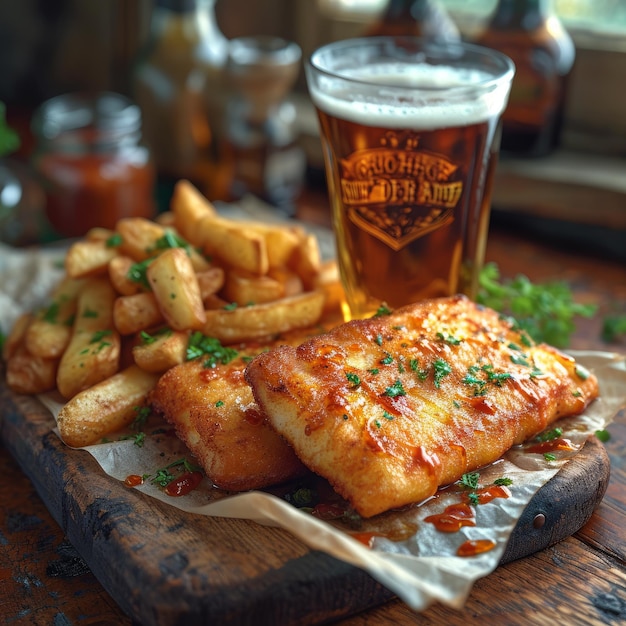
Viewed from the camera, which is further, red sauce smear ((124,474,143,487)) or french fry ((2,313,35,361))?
french fry ((2,313,35,361))

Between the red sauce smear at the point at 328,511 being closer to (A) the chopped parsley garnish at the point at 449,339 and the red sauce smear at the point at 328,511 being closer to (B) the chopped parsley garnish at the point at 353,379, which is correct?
(B) the chopped parsley garnish at the point at 353,379

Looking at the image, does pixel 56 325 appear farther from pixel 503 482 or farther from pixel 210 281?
pixel 503 482

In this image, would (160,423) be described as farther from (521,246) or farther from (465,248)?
(521,246)

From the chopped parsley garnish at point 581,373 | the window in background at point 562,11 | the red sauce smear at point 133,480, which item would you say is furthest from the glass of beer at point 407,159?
the window in background at point 562,11

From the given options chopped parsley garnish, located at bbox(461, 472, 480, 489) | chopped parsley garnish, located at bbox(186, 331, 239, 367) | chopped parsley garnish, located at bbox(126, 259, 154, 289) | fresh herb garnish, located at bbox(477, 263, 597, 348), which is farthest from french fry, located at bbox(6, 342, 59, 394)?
fresh herb garnish, located at bbox(477, 263, 597, 348)

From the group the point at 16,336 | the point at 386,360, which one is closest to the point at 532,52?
the point at 386,360

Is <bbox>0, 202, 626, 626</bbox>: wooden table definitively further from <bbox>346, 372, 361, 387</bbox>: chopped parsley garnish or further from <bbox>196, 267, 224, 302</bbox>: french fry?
<bbox>196, 267, 224, 302</bbox>: french fry
